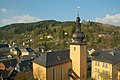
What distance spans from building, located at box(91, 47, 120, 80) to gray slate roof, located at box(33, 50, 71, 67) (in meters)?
8.90

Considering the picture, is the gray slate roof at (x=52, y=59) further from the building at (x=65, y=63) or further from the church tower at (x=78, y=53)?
the church tower at (x=78, y=53)

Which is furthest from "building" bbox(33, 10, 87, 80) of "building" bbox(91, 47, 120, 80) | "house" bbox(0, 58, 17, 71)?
"house" bbox(0, 58, 17, 71)

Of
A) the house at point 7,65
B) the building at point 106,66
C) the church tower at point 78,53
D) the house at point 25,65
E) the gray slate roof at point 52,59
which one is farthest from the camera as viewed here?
the house at point 7,65

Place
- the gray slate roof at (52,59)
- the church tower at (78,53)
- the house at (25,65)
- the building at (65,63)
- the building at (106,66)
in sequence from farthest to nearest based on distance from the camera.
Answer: the house at (25,65)
the building at (106,66)
the church tower at (78,53)
the building at (65,63)
the gray slate roof at (52,59)

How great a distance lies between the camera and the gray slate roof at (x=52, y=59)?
32500 millimetres

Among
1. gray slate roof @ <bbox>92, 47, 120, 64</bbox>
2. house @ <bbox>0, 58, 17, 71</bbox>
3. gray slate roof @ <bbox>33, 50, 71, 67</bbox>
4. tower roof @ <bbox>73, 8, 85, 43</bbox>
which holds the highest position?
tower roof @ <bbox>73, 8, 85, 43</bbox>

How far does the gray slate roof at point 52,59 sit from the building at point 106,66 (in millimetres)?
8897

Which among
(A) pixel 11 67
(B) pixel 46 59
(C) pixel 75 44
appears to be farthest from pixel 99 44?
(B) pixel 46 59

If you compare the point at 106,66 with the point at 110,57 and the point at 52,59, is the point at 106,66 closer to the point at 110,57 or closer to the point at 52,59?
the point at 110,57

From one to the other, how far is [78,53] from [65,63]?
10.2 ft

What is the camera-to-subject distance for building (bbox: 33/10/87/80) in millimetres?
32719

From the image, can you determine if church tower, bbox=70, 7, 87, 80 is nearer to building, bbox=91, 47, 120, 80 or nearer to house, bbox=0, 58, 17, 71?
building, bbox=91, 47, 120, 80

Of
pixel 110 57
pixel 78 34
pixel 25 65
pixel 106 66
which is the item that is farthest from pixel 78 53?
pixel 25 65

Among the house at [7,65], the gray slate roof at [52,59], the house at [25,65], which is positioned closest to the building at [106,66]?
the gray slate roof at [52,59]
